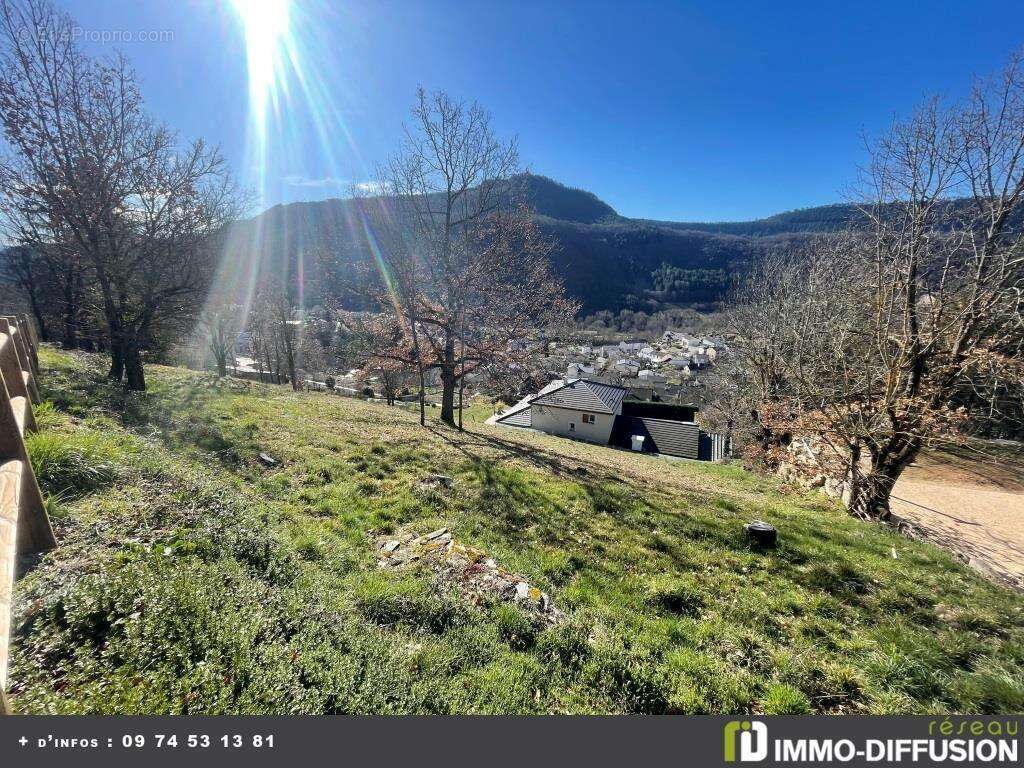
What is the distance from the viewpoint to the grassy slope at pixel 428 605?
97.2 inches

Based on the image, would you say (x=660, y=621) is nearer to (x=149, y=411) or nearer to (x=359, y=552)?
(x=359, y=552)

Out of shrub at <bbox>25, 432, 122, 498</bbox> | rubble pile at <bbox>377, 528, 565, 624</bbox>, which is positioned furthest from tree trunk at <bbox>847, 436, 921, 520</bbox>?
shrub at <bbox>25, 432, 122, 498</bbox>

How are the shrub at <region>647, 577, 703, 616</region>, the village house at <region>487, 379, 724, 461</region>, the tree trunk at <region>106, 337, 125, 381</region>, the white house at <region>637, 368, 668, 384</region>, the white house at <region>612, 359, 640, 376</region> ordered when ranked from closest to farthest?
the shrub at <region>647, 577, 703, 616</region> → the tree trunk at <region>106, 337, 125, 381</region> → the village house at <region>487, 379, 724, 461</region> → the white house at <region>637, 368, 668, 384</region> → the white house at <region>612, 359, 640, 376</region>

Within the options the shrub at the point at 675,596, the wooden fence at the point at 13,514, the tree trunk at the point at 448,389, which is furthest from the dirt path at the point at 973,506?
the tree trunk at the point at 448,389

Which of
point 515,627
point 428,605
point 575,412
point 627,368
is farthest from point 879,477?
point 627,368

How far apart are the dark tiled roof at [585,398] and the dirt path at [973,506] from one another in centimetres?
Answer: 1774

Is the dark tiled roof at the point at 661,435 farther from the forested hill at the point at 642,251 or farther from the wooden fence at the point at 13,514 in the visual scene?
the forested hill at the point at 642,251

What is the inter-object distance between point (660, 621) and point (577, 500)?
10.6 ft

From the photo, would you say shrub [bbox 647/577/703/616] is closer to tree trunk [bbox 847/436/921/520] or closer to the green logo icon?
the green logo icon

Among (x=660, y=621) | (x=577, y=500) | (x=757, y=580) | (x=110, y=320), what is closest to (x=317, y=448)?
(x=577, y=500)

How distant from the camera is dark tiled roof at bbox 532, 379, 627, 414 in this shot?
31047 mm

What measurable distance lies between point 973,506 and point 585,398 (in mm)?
21672

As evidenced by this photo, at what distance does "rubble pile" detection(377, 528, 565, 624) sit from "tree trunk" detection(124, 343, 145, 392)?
11883 millimetres

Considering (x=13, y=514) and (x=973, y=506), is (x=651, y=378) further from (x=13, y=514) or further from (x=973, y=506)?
(x=13, y=514)
